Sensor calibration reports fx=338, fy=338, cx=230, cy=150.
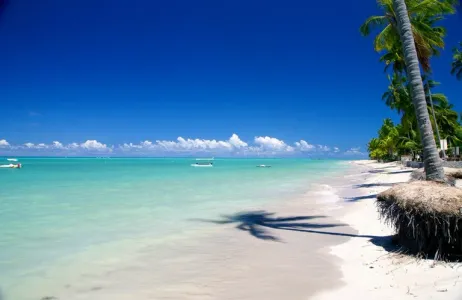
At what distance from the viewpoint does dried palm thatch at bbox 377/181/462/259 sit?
5.01 m

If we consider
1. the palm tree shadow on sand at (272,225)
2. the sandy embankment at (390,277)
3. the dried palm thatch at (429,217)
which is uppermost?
the dried palm thatch at (429,217)

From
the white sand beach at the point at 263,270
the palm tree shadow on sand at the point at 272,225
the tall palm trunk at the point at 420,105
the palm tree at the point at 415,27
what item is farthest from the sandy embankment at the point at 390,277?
the palm tree at the point at 415,27

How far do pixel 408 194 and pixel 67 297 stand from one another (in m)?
5.60

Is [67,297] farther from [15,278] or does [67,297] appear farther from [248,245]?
[248,245]

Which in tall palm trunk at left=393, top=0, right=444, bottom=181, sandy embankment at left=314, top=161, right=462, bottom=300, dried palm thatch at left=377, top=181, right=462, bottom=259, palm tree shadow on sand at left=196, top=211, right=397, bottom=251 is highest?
tall palm trunk at left=393, top=0, right=444, bottom=181

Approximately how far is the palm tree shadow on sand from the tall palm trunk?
1.71 meters

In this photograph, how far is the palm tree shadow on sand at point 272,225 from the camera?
7.66m

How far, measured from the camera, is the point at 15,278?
585 centimetres

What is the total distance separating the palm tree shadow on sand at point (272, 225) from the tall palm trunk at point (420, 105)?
1.71 meters

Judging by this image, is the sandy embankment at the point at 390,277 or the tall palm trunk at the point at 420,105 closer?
the sandy embankment at the point at 390,277

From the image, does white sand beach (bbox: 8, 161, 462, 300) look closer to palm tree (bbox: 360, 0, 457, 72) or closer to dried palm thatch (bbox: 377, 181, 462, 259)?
dried palm thatch (bbox: 377, 181, 462, 259)

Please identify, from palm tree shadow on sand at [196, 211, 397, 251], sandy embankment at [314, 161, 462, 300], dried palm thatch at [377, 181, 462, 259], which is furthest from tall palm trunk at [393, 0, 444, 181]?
sandy embankment at [314, 161, 462, 300]

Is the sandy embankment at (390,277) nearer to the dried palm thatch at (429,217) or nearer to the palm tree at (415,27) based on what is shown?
the dried palm thatch at (429,217)

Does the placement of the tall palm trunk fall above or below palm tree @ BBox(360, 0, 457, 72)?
below
